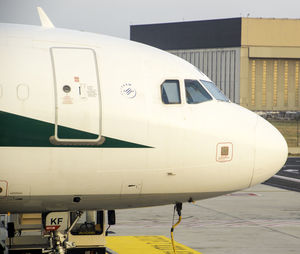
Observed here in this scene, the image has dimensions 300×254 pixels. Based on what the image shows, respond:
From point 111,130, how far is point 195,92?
1836 millimetres

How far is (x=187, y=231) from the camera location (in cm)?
2064

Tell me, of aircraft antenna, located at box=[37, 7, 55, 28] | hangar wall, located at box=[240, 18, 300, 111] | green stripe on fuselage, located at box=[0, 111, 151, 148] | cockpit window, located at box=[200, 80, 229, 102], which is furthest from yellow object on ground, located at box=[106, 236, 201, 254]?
hangar wall, located at box=[240, 18, 300, 111]

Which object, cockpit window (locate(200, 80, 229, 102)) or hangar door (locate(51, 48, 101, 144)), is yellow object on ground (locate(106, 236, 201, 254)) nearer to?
cockpit window (locate(200, 80, 229, 102))

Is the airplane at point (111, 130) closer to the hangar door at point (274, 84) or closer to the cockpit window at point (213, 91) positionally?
the cockpit window at point (213, 91)

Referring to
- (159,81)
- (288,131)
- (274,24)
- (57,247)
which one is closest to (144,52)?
(159,81)

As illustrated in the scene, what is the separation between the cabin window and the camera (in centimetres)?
1200

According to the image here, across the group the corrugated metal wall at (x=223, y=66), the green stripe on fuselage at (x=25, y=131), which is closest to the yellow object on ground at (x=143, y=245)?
the green stripe on fuselage at (x=25, y=131)

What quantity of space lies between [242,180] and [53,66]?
12.2ft

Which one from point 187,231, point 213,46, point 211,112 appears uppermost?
point 213,46

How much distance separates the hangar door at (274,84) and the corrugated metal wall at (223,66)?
345 centimetres

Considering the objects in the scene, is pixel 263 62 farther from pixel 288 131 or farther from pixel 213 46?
pixel 288 131

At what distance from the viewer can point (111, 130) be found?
37.2 ft

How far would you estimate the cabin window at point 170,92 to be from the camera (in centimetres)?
1200

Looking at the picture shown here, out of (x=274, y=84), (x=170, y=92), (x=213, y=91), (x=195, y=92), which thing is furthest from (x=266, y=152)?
(x=274, y=84)
